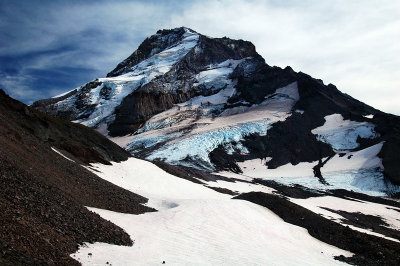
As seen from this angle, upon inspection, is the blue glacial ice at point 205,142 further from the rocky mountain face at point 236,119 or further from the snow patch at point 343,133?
the snow patch at point 343,133

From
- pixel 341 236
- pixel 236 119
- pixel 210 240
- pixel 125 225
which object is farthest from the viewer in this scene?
pixel 236 119

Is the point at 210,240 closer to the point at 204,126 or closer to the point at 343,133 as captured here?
the point at 343,133

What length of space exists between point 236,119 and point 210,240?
10504 cm

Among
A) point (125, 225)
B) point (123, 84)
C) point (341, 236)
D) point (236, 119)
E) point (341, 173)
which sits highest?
point (123, 84)

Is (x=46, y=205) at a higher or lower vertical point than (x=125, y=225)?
higher

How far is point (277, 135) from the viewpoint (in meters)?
105

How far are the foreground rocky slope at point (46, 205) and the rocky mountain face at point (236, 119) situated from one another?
5839 cm

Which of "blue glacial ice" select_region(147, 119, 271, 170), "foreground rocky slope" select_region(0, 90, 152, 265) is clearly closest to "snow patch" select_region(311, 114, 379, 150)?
"blue glacial ice" select_region(147, 119, 271, 170)

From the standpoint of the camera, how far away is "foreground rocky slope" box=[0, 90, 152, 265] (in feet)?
31.5

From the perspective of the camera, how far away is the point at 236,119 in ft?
397

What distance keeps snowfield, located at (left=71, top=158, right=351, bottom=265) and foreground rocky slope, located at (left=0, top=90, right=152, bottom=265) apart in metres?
0.89

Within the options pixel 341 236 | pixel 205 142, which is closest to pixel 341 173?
pixel 205 142

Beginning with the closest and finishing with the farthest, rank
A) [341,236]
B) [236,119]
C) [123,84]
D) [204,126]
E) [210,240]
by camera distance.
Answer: [210,240], [341,236], [204,126], [236,119], [123,84]

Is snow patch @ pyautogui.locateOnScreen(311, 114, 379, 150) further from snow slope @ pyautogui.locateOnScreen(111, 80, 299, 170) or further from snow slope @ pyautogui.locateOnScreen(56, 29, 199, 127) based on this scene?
snow slope @ pyautogui.locateOnScreen(56, 29, 199, 127)
